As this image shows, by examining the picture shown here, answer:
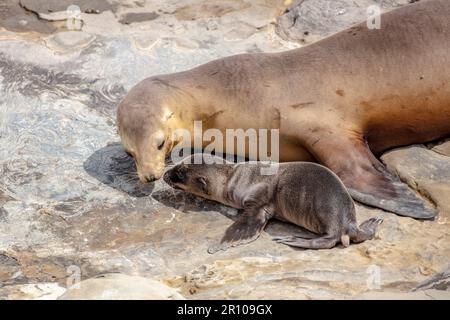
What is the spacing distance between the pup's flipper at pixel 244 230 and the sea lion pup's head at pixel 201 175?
401 millimetres

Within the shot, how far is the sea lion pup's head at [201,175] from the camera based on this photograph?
6.11 metres

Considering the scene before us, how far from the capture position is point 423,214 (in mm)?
5523

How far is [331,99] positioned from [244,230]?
130 cm

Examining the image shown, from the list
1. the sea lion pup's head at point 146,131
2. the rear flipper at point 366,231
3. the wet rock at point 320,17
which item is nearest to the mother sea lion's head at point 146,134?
the sea lion pup's head at point 146,131

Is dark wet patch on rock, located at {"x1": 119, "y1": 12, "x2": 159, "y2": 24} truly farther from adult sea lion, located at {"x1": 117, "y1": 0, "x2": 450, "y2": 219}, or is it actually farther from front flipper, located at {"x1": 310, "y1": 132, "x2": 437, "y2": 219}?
front flipper, located at {"x1": 310, "y1": 132, "x2": 437, "y2": 219}

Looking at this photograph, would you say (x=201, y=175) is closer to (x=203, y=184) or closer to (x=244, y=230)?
(x=203, y=184)

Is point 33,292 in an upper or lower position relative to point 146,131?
lower

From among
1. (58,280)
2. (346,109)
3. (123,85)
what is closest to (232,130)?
(346,109)

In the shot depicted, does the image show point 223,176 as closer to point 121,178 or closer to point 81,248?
point 121,178

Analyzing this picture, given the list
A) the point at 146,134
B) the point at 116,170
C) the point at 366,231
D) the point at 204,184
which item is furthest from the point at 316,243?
the point at 116,170

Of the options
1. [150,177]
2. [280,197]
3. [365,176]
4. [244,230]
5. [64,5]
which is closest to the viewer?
[244,230]

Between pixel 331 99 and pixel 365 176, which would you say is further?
pixel 331 99

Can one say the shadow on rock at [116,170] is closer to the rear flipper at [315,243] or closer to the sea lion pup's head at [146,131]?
the sea lion pup's head at [146,131]

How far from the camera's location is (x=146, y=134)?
626cm
